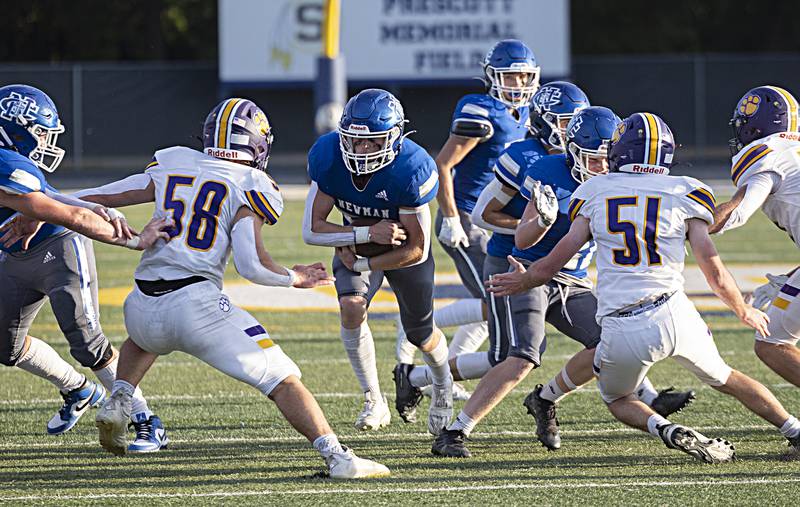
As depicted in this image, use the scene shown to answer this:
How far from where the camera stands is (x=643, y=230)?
458cm

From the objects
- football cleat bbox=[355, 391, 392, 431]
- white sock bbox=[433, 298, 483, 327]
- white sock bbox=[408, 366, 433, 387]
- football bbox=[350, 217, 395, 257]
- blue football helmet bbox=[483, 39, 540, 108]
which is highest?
blue football helmet bbox=[483, 39, 540, 108]

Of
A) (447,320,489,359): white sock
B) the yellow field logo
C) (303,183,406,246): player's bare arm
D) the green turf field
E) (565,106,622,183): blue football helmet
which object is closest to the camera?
the green turf field

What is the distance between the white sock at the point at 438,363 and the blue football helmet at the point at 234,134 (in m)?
1.28

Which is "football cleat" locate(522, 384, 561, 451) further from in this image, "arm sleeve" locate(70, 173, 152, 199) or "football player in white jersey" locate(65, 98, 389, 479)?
"arm sleeve" locate(70, 173, 152, 199)

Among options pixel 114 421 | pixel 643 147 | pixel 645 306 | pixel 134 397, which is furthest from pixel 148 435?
pixel 643 147

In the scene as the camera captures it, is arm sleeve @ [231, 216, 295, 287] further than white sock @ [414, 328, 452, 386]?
No

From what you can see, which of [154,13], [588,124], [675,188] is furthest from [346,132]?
[154,13]

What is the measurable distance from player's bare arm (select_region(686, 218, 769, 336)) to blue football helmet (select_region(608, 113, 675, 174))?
267mm

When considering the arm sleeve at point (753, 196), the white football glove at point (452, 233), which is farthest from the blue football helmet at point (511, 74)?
the arm sleeve at point (753, 196)

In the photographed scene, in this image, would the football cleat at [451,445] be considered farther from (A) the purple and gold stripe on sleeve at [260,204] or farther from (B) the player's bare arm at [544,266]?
(A) the purple and gold stripe on sleeve at [260,204]

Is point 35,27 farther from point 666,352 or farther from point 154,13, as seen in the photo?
point 666,352

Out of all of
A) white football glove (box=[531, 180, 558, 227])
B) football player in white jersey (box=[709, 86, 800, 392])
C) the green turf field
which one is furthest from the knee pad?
football player in white jersey (box=[709, 86, 800, 392])

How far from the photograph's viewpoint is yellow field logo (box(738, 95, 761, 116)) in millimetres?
5223

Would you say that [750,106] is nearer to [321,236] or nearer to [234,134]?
[321,236]
